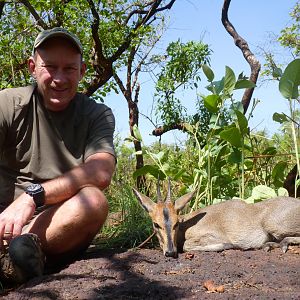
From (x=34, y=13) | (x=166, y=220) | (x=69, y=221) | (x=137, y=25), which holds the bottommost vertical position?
(x=166, y=220)

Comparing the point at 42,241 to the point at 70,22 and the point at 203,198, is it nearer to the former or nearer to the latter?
the point at 203,198

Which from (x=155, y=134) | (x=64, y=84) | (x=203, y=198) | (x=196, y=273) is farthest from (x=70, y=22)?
(x=196, y=273)

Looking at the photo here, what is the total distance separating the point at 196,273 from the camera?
3756mm

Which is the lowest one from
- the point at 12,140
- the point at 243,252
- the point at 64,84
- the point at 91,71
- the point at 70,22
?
the point at 243,252

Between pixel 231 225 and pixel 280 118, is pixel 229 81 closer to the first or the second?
pixel 280 118

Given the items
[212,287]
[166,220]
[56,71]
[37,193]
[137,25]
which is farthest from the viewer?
→ [137,25]

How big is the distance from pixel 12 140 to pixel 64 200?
0.76m

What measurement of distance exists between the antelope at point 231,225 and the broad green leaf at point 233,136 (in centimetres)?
64

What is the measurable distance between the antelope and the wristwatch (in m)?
1.31

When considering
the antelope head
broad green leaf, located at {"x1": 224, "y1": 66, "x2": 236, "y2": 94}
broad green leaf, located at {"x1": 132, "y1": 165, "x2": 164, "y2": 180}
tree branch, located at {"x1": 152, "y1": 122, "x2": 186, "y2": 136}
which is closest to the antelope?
Answer: the antelope head

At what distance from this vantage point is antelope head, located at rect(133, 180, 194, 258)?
457 cm

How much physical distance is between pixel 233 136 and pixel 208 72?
2.60ft

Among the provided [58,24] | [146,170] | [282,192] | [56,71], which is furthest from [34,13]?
[282,192]

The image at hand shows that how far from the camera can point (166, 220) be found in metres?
4.85
